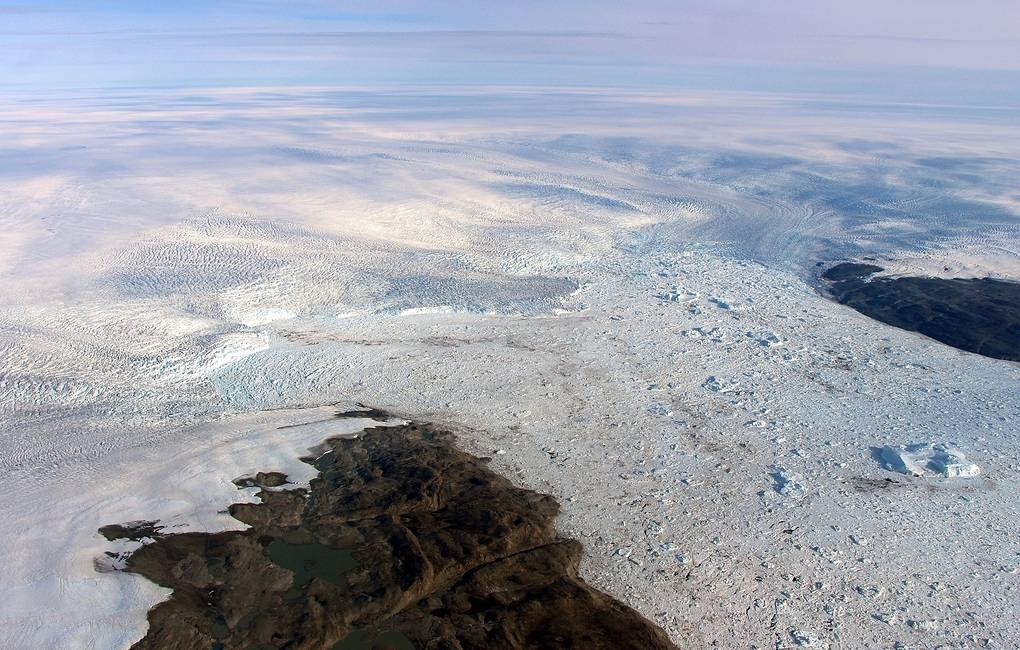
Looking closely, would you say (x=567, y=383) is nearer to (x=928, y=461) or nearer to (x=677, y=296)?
(x=677, y=296)

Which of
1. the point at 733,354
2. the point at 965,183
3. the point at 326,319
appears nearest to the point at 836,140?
the point at 965,183

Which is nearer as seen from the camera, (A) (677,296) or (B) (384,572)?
(B) (384,572)

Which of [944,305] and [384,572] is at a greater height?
[944,305]

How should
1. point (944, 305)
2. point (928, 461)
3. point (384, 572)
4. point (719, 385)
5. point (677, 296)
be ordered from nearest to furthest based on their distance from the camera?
point (384, 572) → point (928, 461) → point (719, 385) → point (944, 305) → point (677, 296)

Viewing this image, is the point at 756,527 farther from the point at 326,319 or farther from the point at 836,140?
the point at 836,140

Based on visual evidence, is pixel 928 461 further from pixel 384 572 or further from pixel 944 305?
pixel 384 572

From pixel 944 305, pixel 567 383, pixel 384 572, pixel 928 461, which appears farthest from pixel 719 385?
pixel 944 305

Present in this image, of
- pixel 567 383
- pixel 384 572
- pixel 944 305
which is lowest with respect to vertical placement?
pixel 384 572

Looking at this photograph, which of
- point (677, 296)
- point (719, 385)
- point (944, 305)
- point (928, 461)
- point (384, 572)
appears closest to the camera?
point (384, 572)
